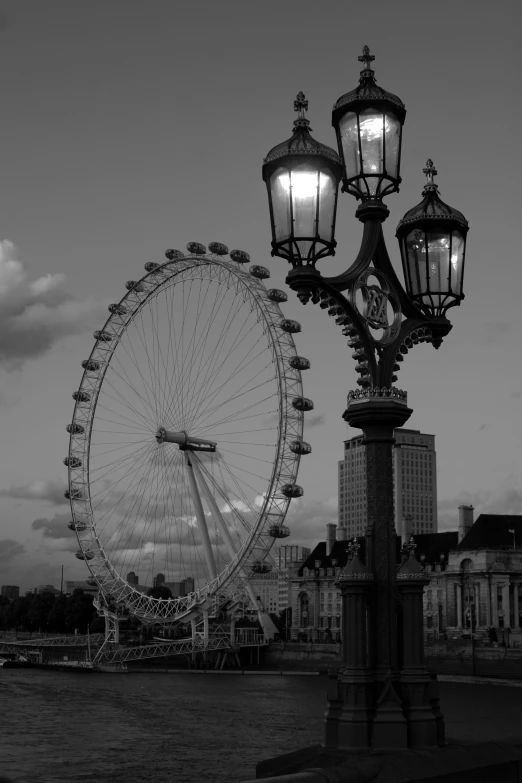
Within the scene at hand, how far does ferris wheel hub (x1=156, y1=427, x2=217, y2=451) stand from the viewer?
198ft

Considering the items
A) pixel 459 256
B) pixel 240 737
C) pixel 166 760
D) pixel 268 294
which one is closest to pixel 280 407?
pixel 268 294

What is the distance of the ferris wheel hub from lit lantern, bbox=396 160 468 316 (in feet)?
167

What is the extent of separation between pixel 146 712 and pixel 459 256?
4091cm

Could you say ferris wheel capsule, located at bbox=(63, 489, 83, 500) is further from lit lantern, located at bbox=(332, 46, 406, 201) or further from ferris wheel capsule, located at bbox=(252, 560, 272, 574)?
lit lantern, located at bbox=(332, 46, 406, 201)

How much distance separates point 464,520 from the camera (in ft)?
336

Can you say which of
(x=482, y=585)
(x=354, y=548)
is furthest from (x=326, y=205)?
(x=482, y=585)

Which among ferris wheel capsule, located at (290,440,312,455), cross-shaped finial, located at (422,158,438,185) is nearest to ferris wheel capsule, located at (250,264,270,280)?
ferris wheel capsule, located at (290,440,312,455)

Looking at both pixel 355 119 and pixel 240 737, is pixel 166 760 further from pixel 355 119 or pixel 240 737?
pixel 355 119

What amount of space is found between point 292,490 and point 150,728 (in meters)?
24.3

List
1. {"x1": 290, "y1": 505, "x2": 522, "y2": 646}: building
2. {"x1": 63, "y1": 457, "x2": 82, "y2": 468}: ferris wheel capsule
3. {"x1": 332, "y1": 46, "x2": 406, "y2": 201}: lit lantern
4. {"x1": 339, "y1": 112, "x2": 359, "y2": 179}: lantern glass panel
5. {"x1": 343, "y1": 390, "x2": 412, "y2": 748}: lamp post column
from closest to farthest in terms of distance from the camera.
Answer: {"x1": 343, "y1": 390, "x2": 412, "y2": 748}: lamp post column < {"x1": 332, "y1": 46, "x2": 406, "y2": 201}: lit lantern < {"x1": 339, "y1": 112, "x2": 359, "y2": 179}: lantern glass panel < {"x1": 63, "y1": 457, "x2": 82, "y2": 468}: ferris wheel capsule < {"x1": 290, "y1": 505, "x2": 522, "y2": 646}: building

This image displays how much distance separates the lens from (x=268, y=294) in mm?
58500

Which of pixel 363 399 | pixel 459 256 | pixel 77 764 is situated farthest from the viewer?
pixel 77 764

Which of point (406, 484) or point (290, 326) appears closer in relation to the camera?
point (290, 326)

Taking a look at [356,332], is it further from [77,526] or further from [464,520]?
[464,520]
